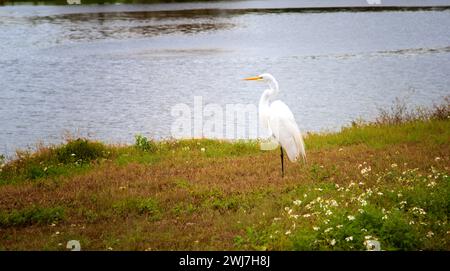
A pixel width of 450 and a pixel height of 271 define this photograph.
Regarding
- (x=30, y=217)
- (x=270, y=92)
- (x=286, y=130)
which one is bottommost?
(x=30, y=217)

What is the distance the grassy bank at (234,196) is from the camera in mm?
8758

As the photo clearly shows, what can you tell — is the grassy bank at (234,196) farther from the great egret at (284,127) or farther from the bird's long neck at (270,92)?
the bird's long neck at (270,92)

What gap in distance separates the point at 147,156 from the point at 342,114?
→ 39.4 feet

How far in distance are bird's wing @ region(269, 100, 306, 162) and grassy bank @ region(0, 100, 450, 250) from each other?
1.48 ft

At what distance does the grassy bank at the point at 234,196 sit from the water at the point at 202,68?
7.37 metres

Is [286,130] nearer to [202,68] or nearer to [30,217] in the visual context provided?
[30,217]

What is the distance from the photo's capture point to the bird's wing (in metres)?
13.1

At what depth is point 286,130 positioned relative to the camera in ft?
43.1

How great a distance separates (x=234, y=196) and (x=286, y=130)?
96.0 inches

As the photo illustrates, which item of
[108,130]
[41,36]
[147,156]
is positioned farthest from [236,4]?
[147,156]

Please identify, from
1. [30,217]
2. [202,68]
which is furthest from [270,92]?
[202,68]

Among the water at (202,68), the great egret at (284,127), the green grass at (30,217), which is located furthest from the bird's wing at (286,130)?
the water at (202,68)

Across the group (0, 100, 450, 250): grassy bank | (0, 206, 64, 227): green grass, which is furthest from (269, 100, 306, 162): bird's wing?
(0, 206, 64, 227): green grass

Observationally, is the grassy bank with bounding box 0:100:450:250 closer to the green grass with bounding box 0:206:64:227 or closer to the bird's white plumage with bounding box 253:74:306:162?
the green grass with bounding box 0:206:64:227
